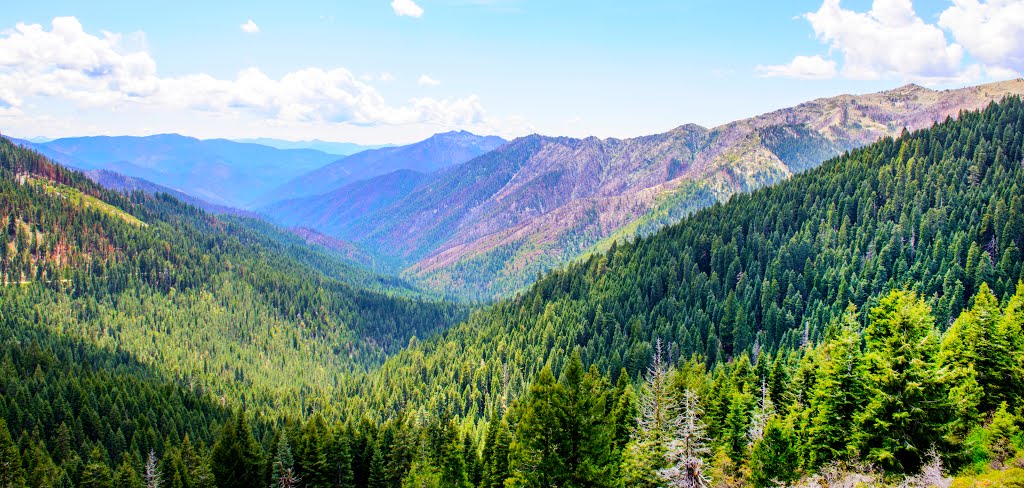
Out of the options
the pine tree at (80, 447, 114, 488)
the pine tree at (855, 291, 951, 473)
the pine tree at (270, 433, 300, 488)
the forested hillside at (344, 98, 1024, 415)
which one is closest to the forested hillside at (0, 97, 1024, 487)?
the pine tree at (855, 291, 951, 473)

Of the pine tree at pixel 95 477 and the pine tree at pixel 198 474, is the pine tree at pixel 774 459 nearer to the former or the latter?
the pine tree at pixel 198 474

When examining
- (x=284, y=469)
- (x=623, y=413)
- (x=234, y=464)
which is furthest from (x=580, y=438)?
(x=234, y=464)

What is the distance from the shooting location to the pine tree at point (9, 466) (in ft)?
254

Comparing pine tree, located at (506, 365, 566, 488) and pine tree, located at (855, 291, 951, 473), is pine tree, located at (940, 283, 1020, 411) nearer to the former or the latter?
pine tree, located at (855, 291, 951, 473)

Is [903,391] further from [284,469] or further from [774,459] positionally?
[284,469]

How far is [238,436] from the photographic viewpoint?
8394 centimetres

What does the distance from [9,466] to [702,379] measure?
8981 cm

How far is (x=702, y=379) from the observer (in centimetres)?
7544

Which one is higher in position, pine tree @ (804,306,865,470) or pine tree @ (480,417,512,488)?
pine tree @ (804,306,865,470)

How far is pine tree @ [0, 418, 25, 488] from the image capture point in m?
77.5

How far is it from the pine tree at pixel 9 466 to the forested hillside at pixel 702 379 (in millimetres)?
297

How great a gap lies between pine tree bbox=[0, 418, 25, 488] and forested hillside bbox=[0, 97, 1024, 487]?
30 cm

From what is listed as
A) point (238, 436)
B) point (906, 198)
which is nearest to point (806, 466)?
point (238, 436)

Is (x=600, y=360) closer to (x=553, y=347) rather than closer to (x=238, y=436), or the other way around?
(x=553, y=347)
